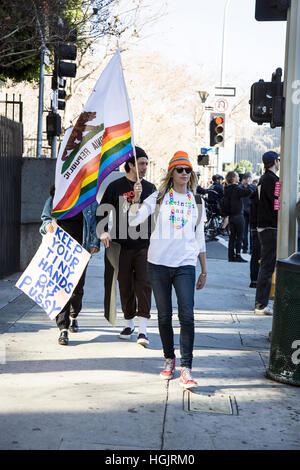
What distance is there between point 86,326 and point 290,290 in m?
2.76

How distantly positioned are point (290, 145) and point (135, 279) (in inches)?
81.7

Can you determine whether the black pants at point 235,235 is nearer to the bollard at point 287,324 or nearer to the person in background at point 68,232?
the person in background at point 68,232

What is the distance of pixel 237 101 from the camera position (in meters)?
46.7

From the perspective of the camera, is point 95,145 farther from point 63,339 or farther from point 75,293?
point 63,339

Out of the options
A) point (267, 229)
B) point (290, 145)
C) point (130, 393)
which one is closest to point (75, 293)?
point (130, 393)

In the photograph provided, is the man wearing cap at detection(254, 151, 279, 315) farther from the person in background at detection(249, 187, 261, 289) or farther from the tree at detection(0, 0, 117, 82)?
the tree at detection(0, 0, 117, 82)

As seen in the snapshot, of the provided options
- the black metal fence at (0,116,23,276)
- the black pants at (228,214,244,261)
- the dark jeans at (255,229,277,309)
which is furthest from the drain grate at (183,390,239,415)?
the black pants at (228,214,244,261)

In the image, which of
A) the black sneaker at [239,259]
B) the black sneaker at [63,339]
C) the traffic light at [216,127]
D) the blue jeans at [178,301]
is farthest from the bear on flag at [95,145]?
the traffic light at [216,127]

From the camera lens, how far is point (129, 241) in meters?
6.55

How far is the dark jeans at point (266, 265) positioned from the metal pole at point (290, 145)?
→ 5.34 feet

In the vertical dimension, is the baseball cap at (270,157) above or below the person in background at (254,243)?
above

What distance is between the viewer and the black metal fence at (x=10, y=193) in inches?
397

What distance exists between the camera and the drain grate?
467 cm

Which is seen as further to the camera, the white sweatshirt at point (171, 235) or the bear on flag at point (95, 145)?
the bear on flag at point (95, 145)
